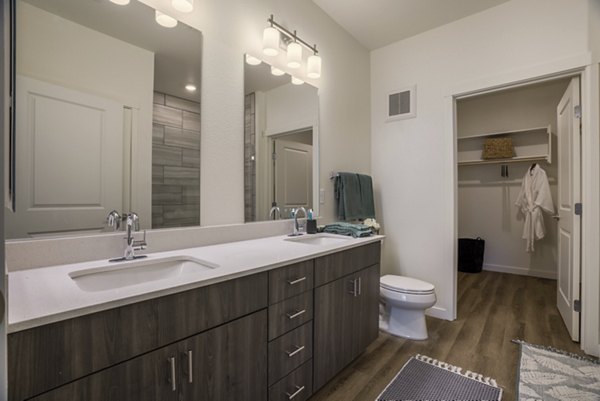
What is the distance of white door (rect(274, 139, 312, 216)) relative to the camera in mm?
2102

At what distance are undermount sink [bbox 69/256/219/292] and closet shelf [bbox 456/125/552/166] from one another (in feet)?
11.3

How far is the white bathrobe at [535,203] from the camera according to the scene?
357 cm

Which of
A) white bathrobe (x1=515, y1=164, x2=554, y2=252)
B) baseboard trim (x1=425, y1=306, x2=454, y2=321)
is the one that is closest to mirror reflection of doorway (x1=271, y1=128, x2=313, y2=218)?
baseboard trim (x1=425, y1=306, x2=454, y2=321)

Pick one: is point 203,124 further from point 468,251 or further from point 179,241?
point 468,251

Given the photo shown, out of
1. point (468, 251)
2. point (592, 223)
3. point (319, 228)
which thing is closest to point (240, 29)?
point (319, 228)

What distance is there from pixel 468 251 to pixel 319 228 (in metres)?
2.97

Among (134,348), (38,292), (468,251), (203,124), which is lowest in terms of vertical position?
(468,251)

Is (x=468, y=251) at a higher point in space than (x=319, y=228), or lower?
lower

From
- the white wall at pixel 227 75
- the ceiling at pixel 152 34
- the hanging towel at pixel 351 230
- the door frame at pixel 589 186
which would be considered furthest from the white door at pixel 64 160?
the door frame at pixel 589 186

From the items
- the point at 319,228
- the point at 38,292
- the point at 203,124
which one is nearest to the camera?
the point at 38,292

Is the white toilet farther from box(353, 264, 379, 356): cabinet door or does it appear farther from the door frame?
the door frame

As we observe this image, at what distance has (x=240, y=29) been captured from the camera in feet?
5.86

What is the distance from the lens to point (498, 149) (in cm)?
386

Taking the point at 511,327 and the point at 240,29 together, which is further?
the point at 511,327
